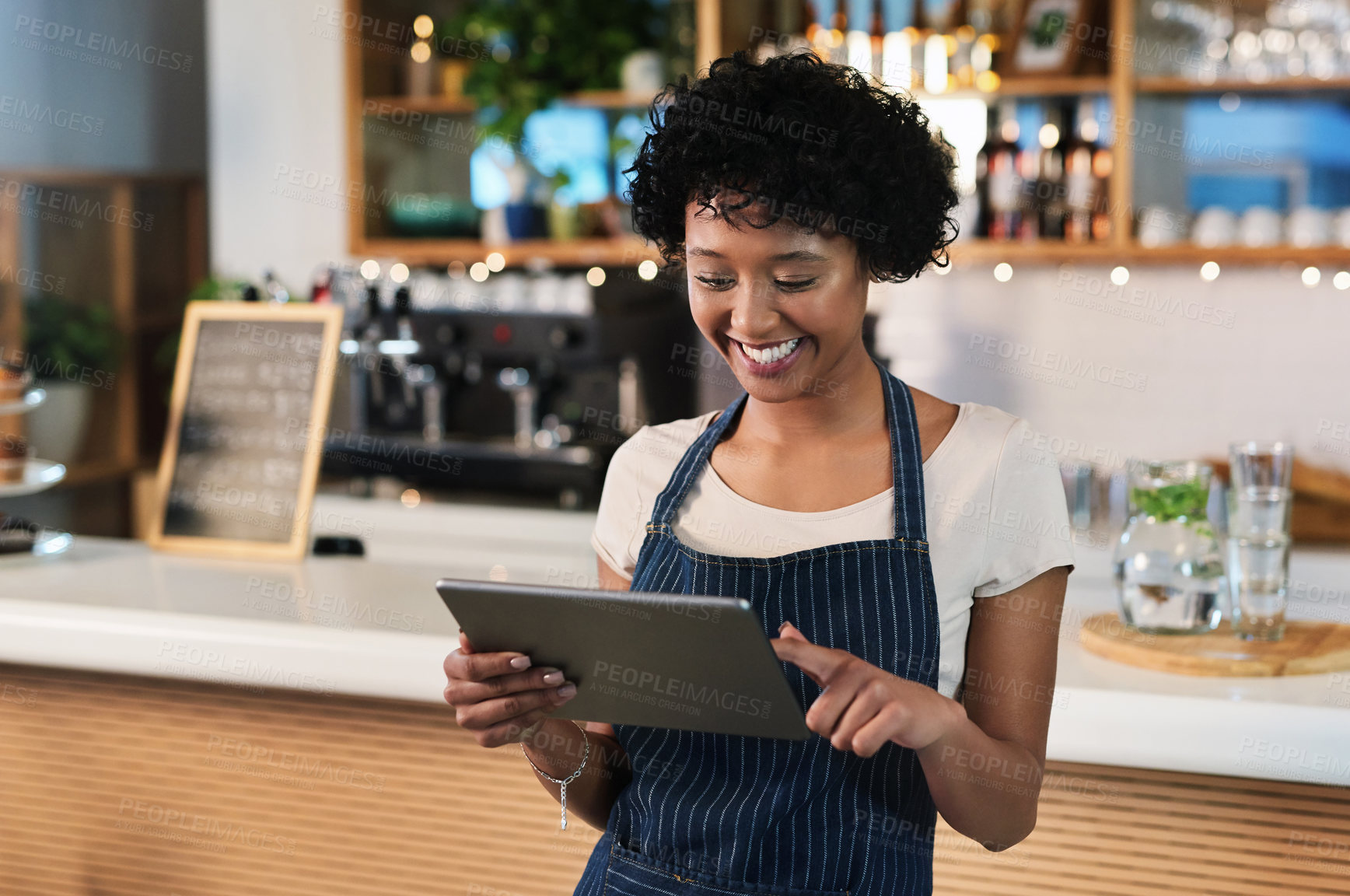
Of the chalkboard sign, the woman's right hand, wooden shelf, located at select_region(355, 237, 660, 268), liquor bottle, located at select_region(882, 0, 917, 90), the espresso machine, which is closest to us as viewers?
the woman's right hand

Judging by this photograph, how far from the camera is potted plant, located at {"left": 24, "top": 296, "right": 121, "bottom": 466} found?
4.10m

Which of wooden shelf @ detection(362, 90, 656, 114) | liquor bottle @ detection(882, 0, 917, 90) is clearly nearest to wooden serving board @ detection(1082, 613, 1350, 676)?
liquor bottle @ detection(882, 0, 917, 90)

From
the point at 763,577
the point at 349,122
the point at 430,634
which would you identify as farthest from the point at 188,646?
the point at 349,122

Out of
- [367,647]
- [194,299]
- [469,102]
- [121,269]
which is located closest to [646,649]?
[367,647]

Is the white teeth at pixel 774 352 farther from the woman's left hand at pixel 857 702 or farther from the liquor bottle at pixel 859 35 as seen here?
the liquor bottle at pixel 859 35

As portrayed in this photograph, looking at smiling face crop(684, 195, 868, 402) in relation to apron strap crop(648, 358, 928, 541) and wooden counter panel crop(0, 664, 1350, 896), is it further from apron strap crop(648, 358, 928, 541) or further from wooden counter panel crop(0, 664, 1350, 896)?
wooden counter panel crop(0, 664, 1350, 896)

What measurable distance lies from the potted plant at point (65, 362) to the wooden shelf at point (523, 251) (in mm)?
925

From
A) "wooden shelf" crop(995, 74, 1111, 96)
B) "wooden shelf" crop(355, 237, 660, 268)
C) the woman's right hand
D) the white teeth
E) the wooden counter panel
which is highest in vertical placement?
"wooden shelf" crop(995, 74, 1111, 96)

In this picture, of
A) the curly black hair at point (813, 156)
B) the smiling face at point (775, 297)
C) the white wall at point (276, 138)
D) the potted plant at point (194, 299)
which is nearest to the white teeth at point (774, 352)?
the smiling face at point (775, 297)

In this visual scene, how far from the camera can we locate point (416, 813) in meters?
1.87

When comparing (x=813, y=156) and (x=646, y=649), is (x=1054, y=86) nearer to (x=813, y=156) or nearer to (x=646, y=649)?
(x=813, y=156)

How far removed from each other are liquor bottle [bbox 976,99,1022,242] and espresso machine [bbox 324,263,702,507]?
922mm

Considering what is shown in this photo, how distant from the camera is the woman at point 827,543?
115 centimetres

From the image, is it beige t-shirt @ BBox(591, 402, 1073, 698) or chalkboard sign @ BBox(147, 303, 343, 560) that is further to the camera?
chalkboard sign @ BBox(147, 303, 343, 560)
